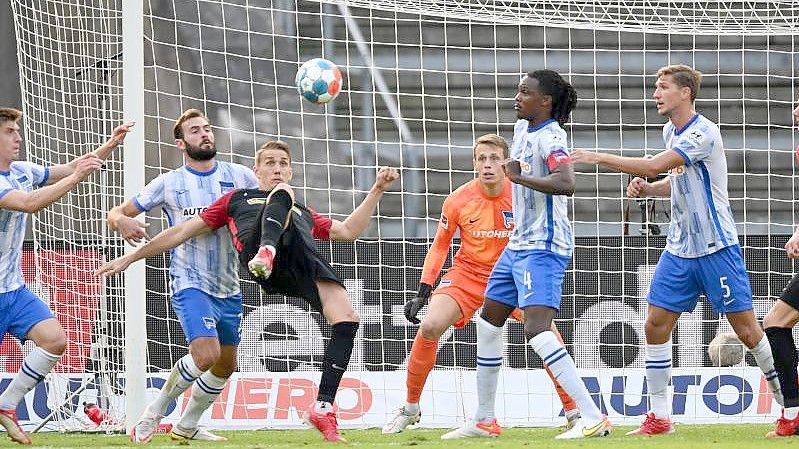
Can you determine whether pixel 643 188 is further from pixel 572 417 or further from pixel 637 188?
pixel 572 417

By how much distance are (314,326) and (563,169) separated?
3.68m

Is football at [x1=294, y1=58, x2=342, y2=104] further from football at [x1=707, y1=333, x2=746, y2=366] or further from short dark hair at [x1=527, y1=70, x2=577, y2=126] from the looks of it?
football at [x1=707, y1=333, x2=746, y2=366]

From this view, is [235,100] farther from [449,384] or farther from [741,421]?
[741,421]

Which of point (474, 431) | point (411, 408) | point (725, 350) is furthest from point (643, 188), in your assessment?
point (725, 350)

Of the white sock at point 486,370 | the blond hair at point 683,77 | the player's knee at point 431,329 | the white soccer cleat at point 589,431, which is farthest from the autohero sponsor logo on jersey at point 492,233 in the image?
the white soccer cleat at point 589,431

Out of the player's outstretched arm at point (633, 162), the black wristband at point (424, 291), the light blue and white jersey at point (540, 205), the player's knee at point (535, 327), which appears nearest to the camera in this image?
the player's outstretched arm at point (633, 162)

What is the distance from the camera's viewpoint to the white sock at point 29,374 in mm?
8211

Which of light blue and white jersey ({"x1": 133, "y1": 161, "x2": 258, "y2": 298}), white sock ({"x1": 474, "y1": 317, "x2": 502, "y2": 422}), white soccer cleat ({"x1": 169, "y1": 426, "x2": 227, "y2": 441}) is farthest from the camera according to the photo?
white soccer cleat ({"x1": 169, "y1": 426, "x2": 227, "y2": 441})

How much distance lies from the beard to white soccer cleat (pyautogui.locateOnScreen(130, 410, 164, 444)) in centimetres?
165

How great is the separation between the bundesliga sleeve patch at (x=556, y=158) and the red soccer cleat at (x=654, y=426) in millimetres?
1763

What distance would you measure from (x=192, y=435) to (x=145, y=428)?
465mm

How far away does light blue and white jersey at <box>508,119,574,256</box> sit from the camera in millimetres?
→ 7395

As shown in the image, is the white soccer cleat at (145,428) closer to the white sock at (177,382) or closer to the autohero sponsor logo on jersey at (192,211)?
the white sock at (177,382)

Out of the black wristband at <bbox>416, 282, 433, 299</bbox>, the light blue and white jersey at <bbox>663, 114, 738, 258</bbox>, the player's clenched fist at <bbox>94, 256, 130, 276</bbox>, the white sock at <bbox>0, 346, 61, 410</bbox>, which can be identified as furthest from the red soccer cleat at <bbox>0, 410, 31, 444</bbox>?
the light blue and white jersey at <bbox>663, 114, 738, 258</bbox>
